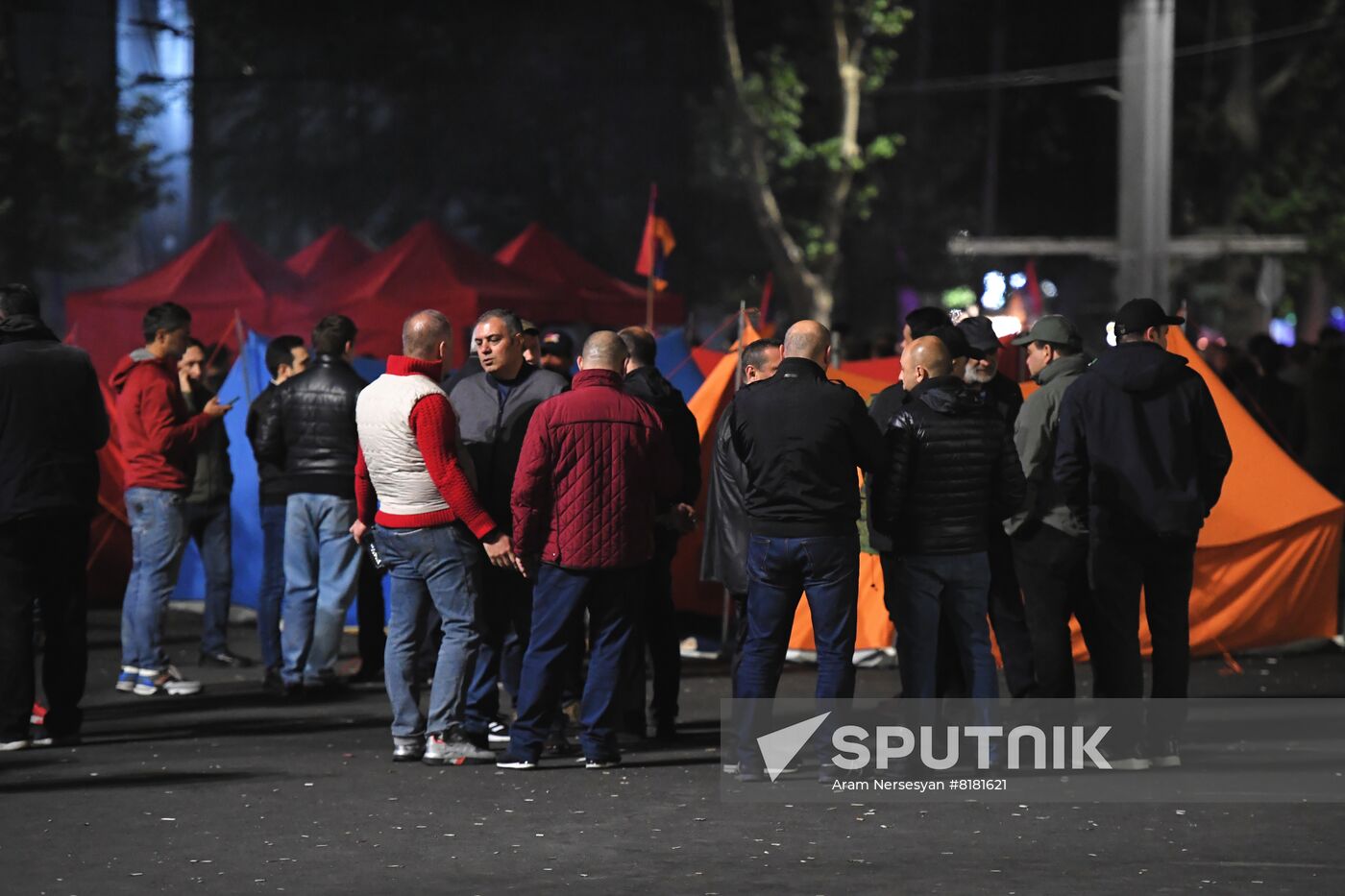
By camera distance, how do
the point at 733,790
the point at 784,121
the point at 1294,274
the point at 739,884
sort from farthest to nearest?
the point at 1294,274
the point at 784,121
the point at 733,790
the point at 739,884

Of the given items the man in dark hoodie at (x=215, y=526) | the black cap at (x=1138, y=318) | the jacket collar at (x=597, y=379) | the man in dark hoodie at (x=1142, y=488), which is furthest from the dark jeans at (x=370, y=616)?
the black cap at (x=1138, y=318)

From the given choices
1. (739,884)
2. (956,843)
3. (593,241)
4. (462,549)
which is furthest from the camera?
(593,241)

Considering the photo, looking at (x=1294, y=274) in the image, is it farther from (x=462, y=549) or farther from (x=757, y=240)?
(x=462, y=549)

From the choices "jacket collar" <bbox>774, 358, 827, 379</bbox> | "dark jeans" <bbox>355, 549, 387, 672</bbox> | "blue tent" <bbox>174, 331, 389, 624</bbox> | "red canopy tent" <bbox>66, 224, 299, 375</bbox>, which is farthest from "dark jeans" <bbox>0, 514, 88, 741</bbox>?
"red canopy tent" <bbox>66, 224, 299, 375</bbox>

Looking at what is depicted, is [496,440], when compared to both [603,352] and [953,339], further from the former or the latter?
[953,339]

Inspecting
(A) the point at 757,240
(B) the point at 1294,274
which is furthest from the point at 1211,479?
(A) the point at 757,240

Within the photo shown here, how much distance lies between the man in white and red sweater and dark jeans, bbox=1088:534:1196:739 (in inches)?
97.1

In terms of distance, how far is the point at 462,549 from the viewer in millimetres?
9961

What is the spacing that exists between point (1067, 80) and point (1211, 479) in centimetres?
4019

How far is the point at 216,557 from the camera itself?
45.2 feet

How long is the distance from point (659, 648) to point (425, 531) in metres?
1.47

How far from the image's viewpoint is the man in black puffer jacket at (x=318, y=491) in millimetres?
12094

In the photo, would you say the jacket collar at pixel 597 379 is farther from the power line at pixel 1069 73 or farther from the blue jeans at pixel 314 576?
the power line at pixel 1069 73

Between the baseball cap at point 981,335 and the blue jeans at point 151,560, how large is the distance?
4.38 m
